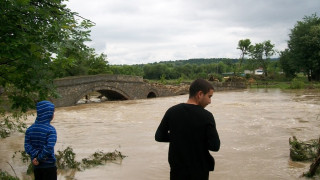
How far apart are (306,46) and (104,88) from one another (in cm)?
2975

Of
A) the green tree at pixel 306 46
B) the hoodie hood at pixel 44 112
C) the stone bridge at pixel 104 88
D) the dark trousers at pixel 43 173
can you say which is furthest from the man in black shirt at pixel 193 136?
the green tree at pixel 306 46

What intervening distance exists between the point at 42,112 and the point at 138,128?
976 centimetres

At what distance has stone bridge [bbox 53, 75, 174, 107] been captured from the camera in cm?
2312

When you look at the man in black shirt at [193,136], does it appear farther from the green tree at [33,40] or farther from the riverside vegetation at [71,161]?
the riverside vegetation at [71,161]

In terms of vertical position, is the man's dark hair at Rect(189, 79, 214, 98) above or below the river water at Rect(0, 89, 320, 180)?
above

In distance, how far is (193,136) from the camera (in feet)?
9.27

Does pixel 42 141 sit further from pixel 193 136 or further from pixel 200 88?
pixel 200 88

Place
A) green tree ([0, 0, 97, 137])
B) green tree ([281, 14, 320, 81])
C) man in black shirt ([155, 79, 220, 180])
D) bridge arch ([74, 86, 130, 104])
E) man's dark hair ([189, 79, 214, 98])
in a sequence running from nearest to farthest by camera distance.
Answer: man in black shirt ([155, 79, 220, 180])
man's dark hair ([189, 79, 214, 98])
green tree ([0, 0, 97, 137])
bridge arch ([74, 86, 130, 104])
green tree ([281, 14, 320, 81])

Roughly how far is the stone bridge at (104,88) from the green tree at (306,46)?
21.0m

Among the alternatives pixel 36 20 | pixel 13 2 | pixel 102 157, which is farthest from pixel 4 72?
pixel 102 157

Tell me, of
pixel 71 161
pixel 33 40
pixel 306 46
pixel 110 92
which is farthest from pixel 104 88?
Result: pixel 306 46

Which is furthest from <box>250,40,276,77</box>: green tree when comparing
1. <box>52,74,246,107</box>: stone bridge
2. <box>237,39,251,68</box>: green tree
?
<box>52,74,246,107</box>: stone bridge

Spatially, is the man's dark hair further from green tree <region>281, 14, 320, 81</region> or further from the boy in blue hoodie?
green tree <region>281, 14, 320, 81</region>

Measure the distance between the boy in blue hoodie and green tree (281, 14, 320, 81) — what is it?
4322cm
